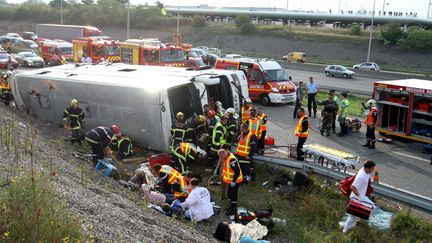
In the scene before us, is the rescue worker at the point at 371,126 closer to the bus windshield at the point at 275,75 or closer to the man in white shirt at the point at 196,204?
the bus windshield at the point at 275,75

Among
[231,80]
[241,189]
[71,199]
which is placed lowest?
[241,189]

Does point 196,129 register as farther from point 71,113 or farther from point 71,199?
point 71,199

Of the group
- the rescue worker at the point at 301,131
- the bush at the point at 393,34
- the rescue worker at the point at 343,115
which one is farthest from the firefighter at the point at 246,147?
the bush at the point at 393,34

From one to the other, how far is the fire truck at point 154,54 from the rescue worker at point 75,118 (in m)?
12.0

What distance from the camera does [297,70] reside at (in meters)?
42.1

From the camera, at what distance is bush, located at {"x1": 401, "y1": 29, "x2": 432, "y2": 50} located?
55.8 metres

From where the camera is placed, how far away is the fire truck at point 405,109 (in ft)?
45.4

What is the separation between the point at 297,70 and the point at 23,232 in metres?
38.7

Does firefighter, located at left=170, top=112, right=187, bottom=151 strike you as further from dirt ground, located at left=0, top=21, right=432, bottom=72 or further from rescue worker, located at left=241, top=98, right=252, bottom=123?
dirt ground, located at left=0, top=21, right=432, bottom=72

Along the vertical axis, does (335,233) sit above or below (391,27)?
below

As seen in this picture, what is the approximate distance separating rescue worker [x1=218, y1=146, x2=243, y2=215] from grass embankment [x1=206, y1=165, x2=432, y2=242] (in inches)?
20.7

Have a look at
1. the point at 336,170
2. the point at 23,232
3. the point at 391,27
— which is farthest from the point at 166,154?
the point at 391,27

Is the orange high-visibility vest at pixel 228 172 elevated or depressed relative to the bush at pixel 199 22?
depressed

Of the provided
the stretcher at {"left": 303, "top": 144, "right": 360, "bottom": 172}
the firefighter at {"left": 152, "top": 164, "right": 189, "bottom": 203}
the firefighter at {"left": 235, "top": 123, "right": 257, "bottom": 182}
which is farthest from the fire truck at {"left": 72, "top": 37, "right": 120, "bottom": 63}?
the firefighter at {"left": 152, "top": 164, "right": 189, "bottom": 203}
